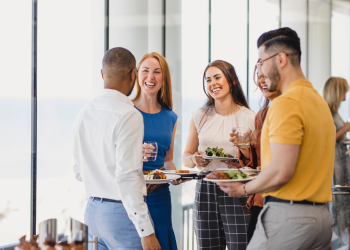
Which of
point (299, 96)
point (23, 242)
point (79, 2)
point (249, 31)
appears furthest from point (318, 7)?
point (23, 242)

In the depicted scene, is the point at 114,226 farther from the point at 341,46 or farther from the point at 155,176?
the point at 341,46

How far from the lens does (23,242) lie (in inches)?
51.1

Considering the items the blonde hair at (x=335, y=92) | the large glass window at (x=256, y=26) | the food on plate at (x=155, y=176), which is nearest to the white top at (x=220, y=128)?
the food on plate at (x=155, y=176)

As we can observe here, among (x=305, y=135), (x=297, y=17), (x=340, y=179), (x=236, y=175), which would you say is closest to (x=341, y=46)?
(x=297, y=17)

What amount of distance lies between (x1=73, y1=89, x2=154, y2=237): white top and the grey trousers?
0.53 meters

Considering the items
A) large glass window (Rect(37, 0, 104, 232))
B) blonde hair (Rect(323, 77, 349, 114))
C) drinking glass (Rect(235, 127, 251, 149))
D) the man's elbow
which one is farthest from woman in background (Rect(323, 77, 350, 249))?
the man's elbow

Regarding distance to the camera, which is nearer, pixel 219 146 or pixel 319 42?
pixel 219 146

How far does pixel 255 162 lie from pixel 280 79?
0.81 m

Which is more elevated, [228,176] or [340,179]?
[228,176]

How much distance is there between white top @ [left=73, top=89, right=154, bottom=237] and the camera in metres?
1.52

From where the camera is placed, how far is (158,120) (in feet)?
8.34

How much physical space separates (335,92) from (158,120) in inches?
122

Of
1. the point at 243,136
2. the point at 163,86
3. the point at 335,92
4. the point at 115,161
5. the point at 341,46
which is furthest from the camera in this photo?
the point at 341,46

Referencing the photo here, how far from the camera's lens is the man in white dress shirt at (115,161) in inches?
60.1
